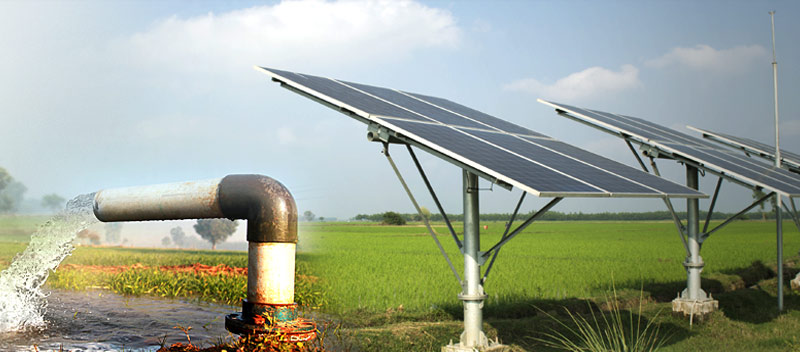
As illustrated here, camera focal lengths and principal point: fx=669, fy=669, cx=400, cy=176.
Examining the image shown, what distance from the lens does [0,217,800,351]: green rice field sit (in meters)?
10.4

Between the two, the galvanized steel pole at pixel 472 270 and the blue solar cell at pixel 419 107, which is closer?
the galvanized steel pole at pixel 472 270

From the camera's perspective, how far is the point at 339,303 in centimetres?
1267

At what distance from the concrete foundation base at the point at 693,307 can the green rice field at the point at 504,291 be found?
15 cm

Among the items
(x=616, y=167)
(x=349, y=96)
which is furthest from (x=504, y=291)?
(x=349, y=96)

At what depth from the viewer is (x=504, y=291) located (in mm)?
14586

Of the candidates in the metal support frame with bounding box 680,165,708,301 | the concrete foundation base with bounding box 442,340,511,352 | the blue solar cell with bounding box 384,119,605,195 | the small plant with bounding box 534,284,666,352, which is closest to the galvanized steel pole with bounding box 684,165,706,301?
the metal support frame with bounding box 680,165,708,301

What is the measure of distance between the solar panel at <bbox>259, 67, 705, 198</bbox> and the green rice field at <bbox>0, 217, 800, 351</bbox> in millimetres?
1518

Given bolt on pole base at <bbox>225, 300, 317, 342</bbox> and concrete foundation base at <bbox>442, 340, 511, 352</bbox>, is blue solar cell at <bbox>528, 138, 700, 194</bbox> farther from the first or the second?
bolt on pole base at <bbox>225, 300, 317, 342</bbox>

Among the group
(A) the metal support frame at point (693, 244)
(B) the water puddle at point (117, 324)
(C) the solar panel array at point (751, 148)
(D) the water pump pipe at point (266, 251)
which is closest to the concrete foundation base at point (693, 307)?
(A) the metal support frame at point (693, 244)

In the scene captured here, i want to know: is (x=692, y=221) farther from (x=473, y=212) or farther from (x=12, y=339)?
(x=12, y=339)

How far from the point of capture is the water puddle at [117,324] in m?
8.93

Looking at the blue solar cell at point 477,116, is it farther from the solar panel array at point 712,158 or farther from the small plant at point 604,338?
the small plant at point 604,338

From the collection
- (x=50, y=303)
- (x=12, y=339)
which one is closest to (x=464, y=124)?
(x=12, y=339)

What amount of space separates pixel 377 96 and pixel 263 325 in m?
4.96
